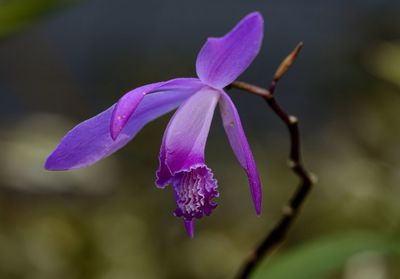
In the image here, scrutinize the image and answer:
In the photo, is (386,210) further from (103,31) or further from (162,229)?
(103,31)

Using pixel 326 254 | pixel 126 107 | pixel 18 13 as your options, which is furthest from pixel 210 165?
pixel 126 107

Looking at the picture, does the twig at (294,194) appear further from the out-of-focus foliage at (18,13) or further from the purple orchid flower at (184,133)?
the out-of-focus foliage at (18,13)

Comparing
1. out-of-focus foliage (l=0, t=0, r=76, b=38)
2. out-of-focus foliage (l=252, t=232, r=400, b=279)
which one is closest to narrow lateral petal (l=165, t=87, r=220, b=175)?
out-of-focus foliage (l=252, t=232, r=400, b=279)

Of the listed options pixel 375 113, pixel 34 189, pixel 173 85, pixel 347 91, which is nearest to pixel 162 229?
pixel 34 189

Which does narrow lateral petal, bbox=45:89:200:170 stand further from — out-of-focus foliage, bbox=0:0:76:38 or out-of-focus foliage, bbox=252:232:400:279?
out-of-focus foliage, bbox=0:0:76:38

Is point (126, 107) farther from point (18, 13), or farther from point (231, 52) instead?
point (18, 13)

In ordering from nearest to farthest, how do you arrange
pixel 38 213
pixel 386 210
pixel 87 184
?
pixel 386 210
pixel 38 213
pixel 87 184

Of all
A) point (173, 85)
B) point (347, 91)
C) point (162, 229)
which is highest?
point (173, 85)
